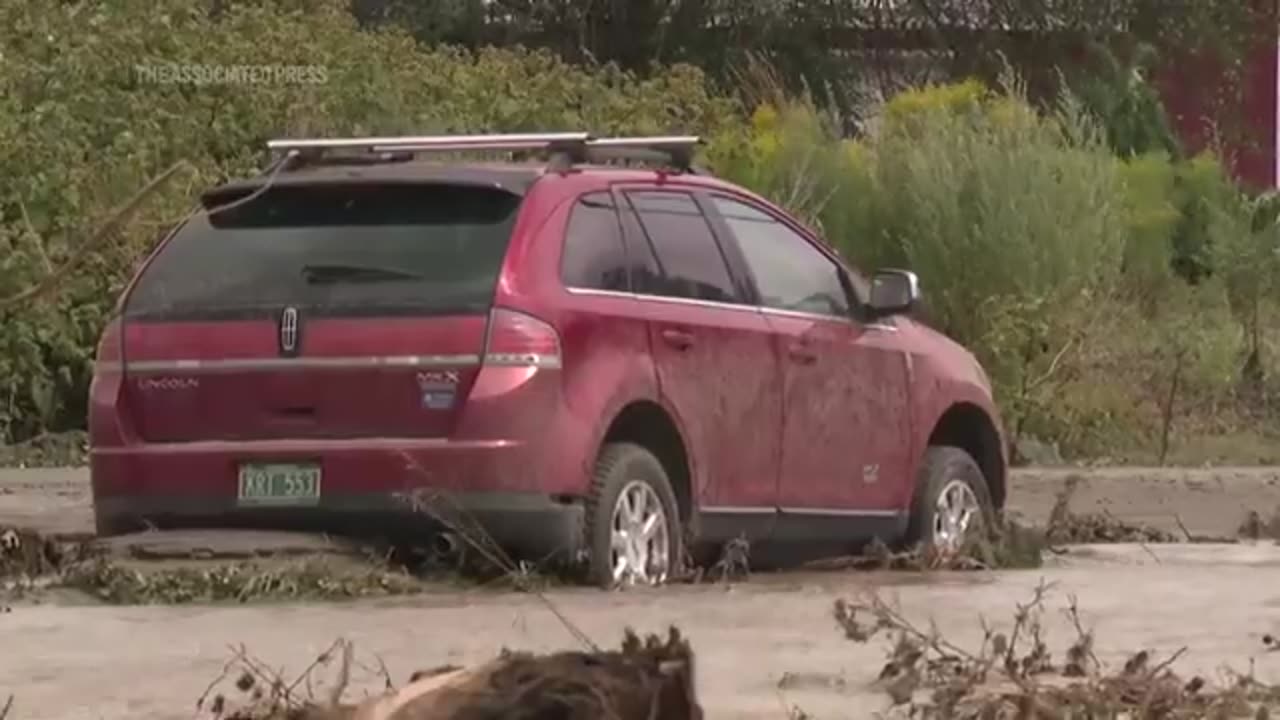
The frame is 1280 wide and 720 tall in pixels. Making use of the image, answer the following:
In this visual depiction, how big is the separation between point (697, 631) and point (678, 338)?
2365 mm

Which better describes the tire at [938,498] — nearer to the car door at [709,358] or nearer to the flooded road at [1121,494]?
the car door at [709,358]

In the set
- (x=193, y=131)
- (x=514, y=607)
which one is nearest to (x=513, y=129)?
(x=193, y=131)

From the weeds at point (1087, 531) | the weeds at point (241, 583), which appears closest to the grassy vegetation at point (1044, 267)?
the weeds at point (1087, 531)

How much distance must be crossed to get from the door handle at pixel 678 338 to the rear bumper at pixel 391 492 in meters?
0.83

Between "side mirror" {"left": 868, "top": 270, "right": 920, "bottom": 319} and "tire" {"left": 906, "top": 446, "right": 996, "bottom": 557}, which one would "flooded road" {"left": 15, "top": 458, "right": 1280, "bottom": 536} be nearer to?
"tire" {"left": 906, "top": 446, "right": 996, "bottom": 557}

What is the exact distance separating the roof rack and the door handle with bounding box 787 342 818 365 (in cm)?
81

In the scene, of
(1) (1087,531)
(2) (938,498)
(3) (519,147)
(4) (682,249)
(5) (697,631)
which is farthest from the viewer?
(1) (1087,531)

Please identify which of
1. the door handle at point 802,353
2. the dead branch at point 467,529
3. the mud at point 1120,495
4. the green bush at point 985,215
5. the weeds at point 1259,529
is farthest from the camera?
the green bush at point 985,215

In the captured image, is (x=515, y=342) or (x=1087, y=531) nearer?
(x=515, y=342)

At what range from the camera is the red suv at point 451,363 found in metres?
9.89

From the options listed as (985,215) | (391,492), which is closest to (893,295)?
(391,492)

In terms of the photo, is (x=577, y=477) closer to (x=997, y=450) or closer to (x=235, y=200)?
(x=235, y=200)

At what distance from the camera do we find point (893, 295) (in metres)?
11.8

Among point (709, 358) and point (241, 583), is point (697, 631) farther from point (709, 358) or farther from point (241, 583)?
point (709, 358)
